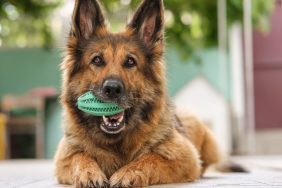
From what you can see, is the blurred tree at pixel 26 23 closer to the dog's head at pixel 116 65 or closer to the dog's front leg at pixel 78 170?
the dog's head at pixel 116 65

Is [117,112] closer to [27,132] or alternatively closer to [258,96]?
[27,132]

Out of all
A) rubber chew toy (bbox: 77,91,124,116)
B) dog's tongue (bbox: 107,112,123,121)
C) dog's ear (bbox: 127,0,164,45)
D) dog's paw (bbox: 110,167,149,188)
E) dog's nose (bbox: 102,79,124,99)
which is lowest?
dog's paw (bbox: 110,167,149,188)

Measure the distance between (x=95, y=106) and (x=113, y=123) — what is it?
0.65 ft

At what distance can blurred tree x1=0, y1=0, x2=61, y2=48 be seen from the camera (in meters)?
9.98

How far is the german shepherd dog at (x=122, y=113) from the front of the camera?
155 inches

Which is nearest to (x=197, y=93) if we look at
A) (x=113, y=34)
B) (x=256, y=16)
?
(x=256, y=16)

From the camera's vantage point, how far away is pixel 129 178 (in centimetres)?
381

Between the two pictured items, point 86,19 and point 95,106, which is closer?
point 95,106

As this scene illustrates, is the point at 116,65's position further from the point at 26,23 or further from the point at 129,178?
the point at 26,23

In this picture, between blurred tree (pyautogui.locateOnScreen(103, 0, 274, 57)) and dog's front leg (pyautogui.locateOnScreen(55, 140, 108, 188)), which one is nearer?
dog's front leg (pyautogui.locateOnScreen(55, 140, 108, 188))

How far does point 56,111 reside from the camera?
35.4 ft

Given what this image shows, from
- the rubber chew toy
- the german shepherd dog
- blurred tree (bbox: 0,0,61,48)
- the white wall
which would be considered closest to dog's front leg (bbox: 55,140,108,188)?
the german shepherd dog

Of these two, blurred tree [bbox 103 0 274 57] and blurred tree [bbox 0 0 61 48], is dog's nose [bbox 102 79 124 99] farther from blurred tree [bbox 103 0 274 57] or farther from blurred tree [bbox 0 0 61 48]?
blurred tree [bbox 103 0 274 57]

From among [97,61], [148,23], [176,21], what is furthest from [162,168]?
[176,21]
